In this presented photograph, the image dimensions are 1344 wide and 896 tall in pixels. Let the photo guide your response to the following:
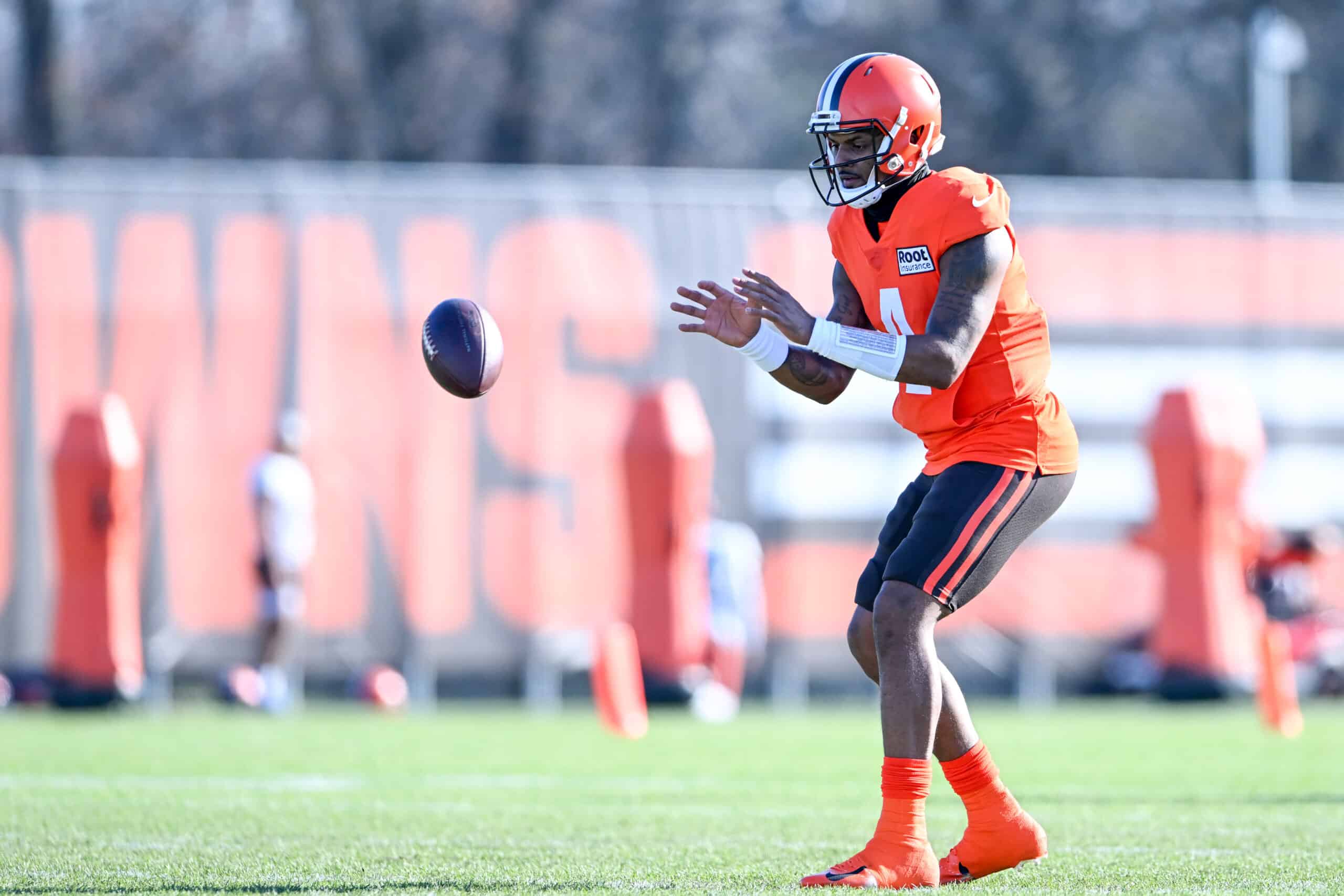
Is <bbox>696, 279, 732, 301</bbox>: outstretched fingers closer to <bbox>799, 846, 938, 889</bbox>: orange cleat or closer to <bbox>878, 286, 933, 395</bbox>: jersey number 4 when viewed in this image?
<bbox>878, 286, 933, 395</bbox>: jersey number 4

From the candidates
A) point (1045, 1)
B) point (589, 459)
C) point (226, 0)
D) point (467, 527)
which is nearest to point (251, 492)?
point (467, 527)

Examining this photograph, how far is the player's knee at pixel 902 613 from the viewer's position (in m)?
4.56

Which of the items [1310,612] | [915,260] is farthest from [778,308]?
[1310,612]

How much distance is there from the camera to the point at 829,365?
504cm

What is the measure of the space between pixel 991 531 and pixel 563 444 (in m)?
8.48

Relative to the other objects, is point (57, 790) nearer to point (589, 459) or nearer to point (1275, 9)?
point (589, 459)

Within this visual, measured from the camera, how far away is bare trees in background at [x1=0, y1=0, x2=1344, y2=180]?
2266cm

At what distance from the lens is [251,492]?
40.2ft

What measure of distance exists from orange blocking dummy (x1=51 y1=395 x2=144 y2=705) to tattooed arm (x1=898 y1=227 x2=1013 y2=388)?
8244 mm

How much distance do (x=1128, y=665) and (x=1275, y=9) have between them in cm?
1349

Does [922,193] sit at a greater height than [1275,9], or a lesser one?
lesser

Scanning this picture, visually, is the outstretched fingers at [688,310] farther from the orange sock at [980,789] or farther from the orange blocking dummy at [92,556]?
the orange blocking dummy at [92,556]

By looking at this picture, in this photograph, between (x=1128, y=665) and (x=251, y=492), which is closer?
(x=251, y=492)

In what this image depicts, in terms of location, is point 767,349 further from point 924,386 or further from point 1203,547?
point 1203,547
